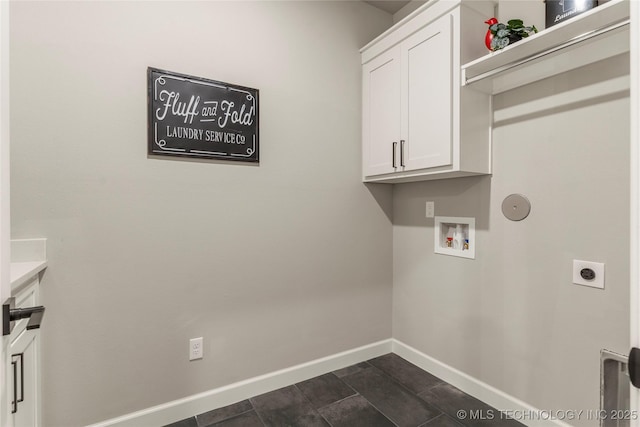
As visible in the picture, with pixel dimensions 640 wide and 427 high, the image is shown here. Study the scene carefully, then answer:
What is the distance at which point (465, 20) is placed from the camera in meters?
1.80

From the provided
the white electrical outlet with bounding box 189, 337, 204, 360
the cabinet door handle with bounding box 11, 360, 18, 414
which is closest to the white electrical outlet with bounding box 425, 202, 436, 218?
the white electrical outlet with bounding box 189, 337, 204, 360

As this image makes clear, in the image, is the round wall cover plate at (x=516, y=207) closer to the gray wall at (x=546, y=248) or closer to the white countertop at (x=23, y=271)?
the gray wall at (x=546, y=248)

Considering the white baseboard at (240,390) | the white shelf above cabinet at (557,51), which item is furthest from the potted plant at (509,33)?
the white baseboard at (240,390)

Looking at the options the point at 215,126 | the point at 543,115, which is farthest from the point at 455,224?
the point at 215,126

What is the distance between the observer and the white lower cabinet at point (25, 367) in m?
1.18

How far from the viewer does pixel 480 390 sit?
2021mm

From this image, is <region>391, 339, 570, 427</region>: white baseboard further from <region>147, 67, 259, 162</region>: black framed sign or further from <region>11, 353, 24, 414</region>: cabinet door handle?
<region>11, 353, 24, 414</region>: cabinet door handle

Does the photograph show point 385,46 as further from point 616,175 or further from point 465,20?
point 616,175

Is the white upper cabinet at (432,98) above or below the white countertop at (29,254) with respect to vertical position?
above

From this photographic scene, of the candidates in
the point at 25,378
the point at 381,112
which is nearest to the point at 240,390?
the point at 25,378

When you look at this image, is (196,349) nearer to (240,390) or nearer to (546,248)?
(240,390)

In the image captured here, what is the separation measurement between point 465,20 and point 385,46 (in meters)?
0.60

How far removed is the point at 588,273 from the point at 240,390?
2.09 m

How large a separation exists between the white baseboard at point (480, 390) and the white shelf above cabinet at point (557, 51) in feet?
6.01
